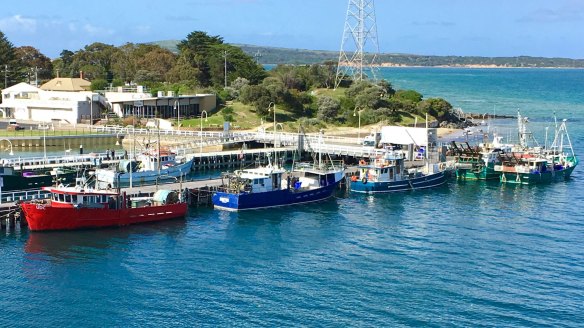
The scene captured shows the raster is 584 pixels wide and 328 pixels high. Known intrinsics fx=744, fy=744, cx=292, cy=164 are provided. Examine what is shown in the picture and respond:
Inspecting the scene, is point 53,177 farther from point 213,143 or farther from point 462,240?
point 462,240

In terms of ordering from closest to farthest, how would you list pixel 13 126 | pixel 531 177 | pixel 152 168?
pixel 152 168
pixel 531 177
pixel 13 126

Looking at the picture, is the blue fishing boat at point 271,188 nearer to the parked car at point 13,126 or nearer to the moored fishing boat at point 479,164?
the moored fishing boat at point 479,164

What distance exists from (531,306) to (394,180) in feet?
117

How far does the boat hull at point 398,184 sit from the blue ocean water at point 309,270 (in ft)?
22.6

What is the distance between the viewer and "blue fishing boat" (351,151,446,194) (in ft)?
252

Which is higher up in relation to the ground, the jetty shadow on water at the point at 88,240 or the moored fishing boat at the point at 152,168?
the moored fishing boat at the point at 152,168

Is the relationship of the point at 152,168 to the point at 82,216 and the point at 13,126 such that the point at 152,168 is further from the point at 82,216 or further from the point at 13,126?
the point at 13,126

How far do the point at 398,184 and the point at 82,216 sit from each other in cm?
3445

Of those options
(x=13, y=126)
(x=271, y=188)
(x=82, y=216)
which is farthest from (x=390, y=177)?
(x=13, y=126)

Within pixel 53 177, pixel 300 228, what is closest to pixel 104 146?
pixel 53 177

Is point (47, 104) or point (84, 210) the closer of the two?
point (84, 210)

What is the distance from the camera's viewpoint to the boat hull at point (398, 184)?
252 ft

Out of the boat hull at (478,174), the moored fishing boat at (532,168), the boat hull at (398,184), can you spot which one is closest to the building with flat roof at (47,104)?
the boat hull at (398,184)

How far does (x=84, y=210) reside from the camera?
2261 inches
